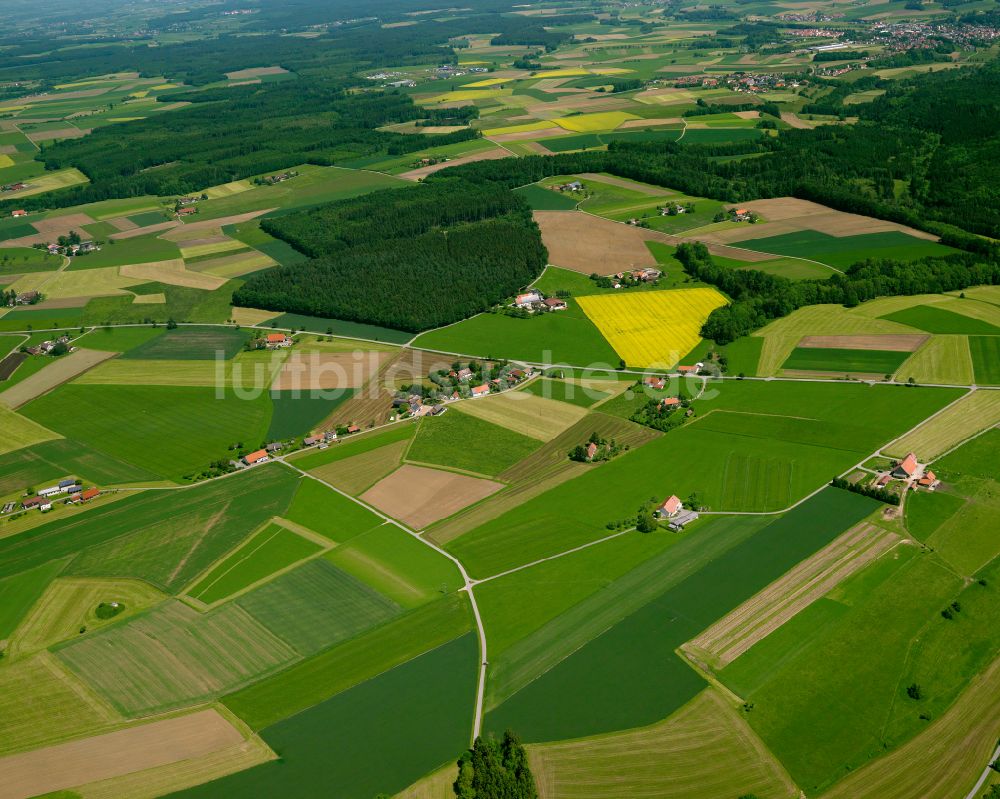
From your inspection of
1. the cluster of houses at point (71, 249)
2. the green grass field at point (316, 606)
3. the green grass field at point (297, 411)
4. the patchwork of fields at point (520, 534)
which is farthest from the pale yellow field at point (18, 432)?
the cluster of houses at point (71, 249)

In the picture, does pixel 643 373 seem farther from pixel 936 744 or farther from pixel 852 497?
pixel 936 744

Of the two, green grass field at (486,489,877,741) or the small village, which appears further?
the small village

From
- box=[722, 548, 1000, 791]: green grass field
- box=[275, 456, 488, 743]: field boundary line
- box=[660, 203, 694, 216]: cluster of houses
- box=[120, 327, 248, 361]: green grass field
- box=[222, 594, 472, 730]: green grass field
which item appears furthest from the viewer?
box=[660, 203, 694, 216]: cluster of houses

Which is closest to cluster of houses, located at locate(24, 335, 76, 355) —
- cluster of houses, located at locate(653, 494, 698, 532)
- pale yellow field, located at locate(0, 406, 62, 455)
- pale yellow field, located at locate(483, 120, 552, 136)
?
pale yellow field, located at locate(0, 406, 62, 455)

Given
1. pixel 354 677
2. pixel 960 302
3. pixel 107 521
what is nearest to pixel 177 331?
pixel 107 521

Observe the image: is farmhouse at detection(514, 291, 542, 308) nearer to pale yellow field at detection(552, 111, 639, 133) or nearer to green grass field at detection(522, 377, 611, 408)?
green grass field at detection(522, 377, 611, 408)

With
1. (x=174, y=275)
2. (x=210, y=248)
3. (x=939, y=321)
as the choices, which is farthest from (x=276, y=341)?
(x=939, y=321)

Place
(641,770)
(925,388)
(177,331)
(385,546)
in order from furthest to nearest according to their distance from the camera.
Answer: (177,331) < (925,388) < (385,546) < (641,770)
